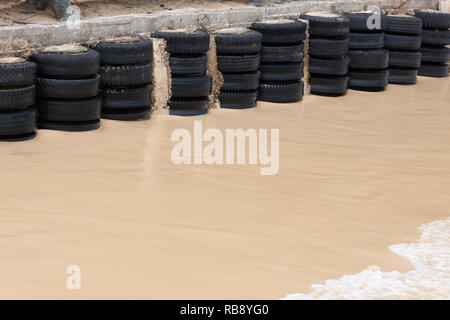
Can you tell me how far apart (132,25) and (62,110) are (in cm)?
166

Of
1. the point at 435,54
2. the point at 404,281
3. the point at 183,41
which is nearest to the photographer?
the point at 404,281

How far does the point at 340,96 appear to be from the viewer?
1112cm

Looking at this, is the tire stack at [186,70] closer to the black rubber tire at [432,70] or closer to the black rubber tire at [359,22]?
the black rubber tire at [359,22]

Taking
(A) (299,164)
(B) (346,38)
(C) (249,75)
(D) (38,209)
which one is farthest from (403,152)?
(D) (38,209)

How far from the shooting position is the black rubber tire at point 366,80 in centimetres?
1154

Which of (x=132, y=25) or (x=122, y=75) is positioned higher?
(x=132, y=25)

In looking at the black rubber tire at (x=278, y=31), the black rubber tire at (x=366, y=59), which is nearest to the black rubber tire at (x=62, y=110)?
the black rubber tire at (x=278, y=31)

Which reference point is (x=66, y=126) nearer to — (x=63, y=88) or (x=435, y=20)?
(x=63, y=88)

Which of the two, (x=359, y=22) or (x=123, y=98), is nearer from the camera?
(x=123, y=98)

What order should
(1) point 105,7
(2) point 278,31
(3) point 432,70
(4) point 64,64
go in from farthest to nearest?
(1) point 105,7, (3) point 432,70, (2) point 278,31, (4) point 64,64

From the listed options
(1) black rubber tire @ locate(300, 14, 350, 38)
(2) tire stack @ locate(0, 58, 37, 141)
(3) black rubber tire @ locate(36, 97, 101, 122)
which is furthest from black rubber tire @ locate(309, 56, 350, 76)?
(2) tire stack @ locate(0, 58, 37, 141)

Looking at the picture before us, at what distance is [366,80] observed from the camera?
11547 millimetres

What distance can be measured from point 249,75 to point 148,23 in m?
1.40

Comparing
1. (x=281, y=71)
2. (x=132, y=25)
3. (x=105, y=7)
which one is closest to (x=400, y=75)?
(x=281, y=71)
